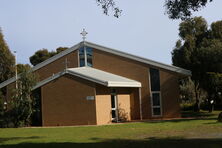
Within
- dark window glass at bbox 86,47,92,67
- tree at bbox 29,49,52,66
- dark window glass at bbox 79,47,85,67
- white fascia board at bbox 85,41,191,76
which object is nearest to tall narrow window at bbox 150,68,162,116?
white fascia board at bbox 85,41,191,76

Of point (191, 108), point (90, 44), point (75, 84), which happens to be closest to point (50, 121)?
point (75, 84)

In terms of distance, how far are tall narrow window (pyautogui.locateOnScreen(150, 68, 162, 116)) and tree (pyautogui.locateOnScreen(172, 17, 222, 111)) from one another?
18.7ft

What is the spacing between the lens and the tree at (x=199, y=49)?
33688mm

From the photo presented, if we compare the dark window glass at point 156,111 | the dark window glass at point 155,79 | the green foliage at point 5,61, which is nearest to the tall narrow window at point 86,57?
the dark window glass at point 155,79

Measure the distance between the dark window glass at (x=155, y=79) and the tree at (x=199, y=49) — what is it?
18.5 ft

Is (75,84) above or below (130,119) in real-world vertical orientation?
above

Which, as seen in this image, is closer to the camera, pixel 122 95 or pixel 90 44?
pixel 122 95

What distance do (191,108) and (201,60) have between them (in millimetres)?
16220

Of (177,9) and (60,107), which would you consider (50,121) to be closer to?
(60,107)

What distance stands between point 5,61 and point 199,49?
22466mm

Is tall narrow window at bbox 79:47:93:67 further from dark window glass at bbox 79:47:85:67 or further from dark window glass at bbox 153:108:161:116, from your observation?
dark window glass at bbox 153:108:161:116

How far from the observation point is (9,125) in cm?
2727

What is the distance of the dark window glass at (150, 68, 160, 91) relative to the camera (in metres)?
31.2

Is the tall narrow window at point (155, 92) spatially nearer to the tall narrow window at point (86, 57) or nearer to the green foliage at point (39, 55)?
the tall narrow window at point (86, 57)
